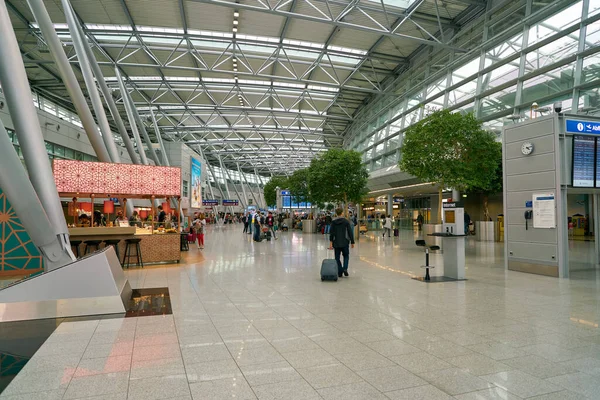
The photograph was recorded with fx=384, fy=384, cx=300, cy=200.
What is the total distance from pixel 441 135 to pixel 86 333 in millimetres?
15017

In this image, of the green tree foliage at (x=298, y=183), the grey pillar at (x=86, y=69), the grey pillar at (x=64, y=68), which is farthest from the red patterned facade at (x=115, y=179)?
the green tree foliage at (x=298, y=183)

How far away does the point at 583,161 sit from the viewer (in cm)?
1005

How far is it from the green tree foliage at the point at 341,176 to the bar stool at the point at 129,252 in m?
16.2

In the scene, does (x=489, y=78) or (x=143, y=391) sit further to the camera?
(x=489, y=78)

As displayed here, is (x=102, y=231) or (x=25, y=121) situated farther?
(x=102, y=231)

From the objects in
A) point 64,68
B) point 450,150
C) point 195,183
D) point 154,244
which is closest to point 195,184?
point 195,183

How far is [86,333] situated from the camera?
5.27m

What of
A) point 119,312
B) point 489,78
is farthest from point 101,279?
point 489,78

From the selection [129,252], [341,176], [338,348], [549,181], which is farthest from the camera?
[341,176]

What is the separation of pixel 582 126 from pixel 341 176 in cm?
1742

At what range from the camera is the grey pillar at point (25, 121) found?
7.41 metres

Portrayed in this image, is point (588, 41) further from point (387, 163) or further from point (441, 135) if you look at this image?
point (387, 163)

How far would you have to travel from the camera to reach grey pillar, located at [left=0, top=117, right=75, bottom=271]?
21.9ft

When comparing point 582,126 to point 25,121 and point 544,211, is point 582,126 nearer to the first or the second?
point 544,211
